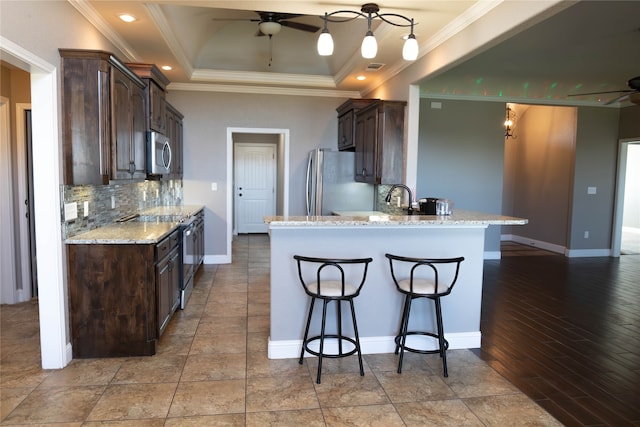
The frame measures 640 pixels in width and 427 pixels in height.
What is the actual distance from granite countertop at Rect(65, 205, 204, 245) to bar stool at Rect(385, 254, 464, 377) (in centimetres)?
180

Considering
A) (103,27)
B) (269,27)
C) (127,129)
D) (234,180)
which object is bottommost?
(234,180)

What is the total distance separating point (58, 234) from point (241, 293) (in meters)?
2.27

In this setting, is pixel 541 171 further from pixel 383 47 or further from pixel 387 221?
pixel 387 221

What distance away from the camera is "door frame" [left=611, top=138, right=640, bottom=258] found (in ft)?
23.7

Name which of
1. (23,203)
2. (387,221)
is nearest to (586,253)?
(387,221)

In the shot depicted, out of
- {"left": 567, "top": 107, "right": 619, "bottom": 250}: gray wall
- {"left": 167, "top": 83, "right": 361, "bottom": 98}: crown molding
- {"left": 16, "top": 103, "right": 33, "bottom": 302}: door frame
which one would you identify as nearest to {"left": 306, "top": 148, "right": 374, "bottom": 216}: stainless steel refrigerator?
{"left": 167, "top": 83, "right": 361, "bottom": 98}: crown molding

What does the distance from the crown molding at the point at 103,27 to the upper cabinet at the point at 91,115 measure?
0.51 m

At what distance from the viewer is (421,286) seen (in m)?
2.94

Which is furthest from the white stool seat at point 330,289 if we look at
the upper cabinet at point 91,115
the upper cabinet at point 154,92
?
the upper cabinet at point 154,92

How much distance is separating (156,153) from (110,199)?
24.0 inches

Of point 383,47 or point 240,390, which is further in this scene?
point 383,47

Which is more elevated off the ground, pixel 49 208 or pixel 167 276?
pixel 49 208

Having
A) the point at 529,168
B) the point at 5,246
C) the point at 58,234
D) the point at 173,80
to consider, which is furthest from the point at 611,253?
the point at 5,246

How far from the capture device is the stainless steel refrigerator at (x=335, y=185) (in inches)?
220
